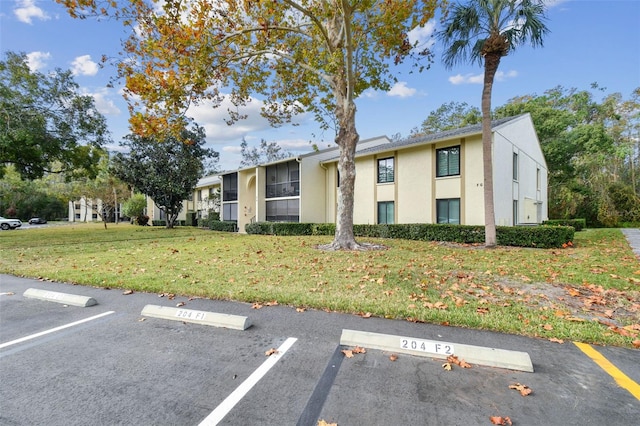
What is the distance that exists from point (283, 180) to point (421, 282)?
59.5 ft

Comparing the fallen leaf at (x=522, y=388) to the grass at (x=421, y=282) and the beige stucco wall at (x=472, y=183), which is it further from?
the beige stucco wall at (x=472, y=183)

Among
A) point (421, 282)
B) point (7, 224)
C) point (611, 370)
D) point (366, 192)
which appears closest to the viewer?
point (611, 370)

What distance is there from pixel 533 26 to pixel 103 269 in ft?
51.1

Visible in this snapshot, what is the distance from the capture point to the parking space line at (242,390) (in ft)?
7.61

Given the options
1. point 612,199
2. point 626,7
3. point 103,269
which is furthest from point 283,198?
point 612,199

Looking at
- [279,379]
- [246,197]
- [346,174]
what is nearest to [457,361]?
[279,379]

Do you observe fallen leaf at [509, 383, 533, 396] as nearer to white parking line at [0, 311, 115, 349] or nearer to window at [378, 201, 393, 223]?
white parking line at [0, 311, 115, 349]

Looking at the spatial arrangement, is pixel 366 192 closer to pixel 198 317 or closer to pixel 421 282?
pixel 421 282

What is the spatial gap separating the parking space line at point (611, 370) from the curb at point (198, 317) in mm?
3951

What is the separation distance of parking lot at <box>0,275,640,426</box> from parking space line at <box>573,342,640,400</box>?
33mm

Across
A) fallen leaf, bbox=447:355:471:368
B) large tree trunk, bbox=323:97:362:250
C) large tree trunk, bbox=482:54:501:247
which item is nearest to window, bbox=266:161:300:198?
large tree trunk, bbox=323:97:362:250

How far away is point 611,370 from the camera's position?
2.97m

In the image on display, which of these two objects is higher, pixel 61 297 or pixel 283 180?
pixel 283 180

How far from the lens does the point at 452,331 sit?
387cm
